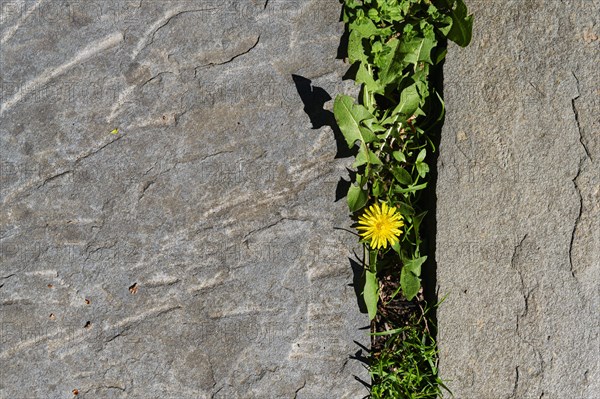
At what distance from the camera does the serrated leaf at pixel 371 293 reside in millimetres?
2516

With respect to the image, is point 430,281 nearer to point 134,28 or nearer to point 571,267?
point 571,267

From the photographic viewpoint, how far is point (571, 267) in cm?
239

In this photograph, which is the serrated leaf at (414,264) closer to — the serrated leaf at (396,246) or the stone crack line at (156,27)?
the serrated leaf at (396,246)

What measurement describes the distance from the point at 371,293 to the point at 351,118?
2.07ft

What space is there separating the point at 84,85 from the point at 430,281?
144 centimetres

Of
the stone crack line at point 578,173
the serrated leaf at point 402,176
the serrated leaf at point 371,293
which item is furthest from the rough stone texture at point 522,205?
the serrated leaf at point 371,293

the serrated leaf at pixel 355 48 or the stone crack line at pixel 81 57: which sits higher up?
the stone crack line at pixel 81 57

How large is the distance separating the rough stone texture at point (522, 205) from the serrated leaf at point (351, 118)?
298 mm

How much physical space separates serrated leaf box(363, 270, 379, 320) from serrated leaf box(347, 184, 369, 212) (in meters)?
0.24

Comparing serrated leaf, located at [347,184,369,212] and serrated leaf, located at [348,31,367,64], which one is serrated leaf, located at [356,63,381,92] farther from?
serrated leaf, located at [347,184,369,212]

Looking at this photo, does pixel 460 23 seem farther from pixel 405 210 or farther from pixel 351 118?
pixel 405 210

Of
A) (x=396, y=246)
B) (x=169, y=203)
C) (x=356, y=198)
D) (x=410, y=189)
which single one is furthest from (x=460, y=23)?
(x=169, y=203)

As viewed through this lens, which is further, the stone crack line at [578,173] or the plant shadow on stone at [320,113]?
the plant shadow on stone at [320,113]

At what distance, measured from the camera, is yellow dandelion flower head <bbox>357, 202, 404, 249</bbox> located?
2.46 meters
